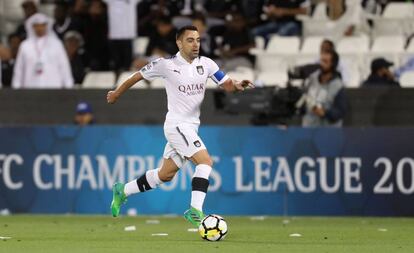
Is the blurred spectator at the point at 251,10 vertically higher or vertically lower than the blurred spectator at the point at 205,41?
higher

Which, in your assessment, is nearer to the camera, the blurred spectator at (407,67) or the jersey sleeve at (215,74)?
the jersey sleeve at (215,74)

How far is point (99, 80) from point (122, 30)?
1.06 metres

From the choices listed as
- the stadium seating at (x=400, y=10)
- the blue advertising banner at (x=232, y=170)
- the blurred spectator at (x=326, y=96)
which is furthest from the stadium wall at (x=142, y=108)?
the stadium seating at (x=400, y=10)

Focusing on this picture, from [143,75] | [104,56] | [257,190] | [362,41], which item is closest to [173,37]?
[104,56]

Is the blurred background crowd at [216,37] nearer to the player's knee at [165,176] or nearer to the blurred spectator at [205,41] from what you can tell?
the blurred spectator at [205,41]

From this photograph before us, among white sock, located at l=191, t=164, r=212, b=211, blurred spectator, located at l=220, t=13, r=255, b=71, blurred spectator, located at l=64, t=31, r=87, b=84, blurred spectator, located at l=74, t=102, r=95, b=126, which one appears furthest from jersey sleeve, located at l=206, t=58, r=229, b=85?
blurred spectator, located at l=64, t=31, r=87, b=84

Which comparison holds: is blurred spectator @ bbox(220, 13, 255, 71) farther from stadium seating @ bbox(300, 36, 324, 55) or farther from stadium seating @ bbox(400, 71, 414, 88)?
stadium seating @ bbox(400, 71, 414, 88)

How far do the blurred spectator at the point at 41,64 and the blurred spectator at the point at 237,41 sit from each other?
259 centimetres

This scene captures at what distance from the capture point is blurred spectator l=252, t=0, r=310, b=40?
2141cm

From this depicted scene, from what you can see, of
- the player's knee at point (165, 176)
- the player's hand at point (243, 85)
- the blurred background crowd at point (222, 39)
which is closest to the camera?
the player's hand at point (243, 85)

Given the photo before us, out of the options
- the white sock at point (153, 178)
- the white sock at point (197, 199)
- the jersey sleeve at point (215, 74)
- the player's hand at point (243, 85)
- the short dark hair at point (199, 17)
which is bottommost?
the white sock at point (197, 199)

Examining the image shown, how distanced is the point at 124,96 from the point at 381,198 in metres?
4.28

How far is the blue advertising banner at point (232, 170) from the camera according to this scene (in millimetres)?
17109

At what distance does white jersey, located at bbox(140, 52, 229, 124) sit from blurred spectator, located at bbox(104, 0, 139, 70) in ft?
26.1
